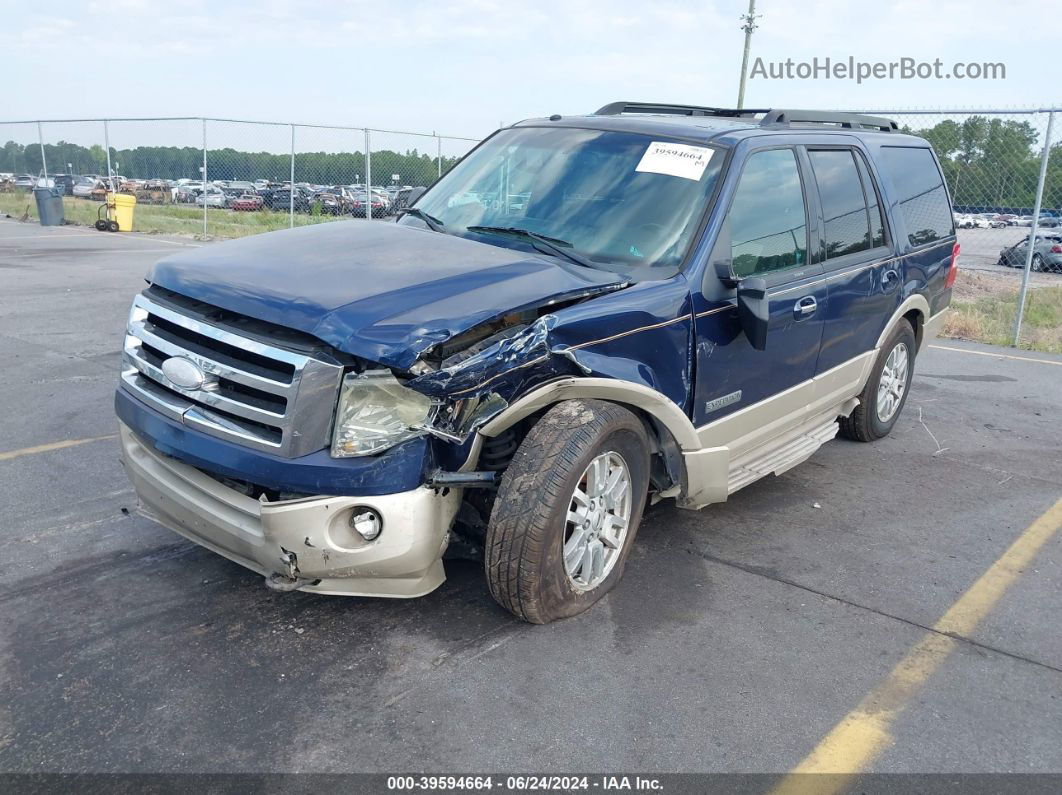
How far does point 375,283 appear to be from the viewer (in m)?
3.29

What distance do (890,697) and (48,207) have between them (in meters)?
23.0

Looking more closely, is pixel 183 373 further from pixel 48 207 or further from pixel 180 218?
pixel 180 218

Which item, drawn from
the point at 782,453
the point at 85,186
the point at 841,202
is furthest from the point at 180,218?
the point at 782,453

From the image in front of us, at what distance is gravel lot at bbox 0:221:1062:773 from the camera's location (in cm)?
283

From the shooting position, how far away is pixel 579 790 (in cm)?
266

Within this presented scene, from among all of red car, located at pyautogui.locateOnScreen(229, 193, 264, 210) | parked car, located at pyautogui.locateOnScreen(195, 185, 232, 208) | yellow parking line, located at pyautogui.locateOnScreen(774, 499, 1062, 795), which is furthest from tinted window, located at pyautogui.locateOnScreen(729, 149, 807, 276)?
parked car, located at pyautogui.locateOnScreen(195, 185, 232, 208)

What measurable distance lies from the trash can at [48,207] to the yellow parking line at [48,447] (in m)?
18.8

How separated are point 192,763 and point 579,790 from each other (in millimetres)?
1143

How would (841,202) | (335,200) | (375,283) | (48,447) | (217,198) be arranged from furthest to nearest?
1. (217,198)
2. (335,200)
3. (48,447)
4. (841,202)
5. (375,283)

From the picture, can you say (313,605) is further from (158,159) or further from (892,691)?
(158,159)

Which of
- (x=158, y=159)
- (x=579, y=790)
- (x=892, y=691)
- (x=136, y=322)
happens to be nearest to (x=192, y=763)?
(x=579, y=790)

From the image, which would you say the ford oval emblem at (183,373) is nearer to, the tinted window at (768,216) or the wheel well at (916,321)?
the tinted window at (768,216)

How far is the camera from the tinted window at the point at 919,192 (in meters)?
5.77

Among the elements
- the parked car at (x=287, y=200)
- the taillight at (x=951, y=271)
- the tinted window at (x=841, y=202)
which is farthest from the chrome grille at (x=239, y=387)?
the parked car at (x=287, y=200)
